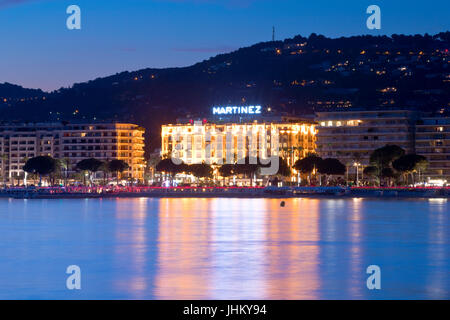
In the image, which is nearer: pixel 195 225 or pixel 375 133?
pixel 195 225

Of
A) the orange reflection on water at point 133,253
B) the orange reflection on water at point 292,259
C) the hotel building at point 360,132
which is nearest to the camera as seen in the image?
→ the orange reflection on water at point 292,259

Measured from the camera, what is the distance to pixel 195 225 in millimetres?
72562

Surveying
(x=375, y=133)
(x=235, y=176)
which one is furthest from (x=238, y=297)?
(x=235, y=176)

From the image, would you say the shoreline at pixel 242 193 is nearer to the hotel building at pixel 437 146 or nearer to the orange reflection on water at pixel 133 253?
the hotel building at pixel 437 146

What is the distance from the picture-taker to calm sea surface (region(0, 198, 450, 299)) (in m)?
35.3

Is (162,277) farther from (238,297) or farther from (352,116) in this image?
(352,116)

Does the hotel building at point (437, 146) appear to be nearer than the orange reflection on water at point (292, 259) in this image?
No

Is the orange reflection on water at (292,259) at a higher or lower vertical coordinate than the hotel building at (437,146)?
lower

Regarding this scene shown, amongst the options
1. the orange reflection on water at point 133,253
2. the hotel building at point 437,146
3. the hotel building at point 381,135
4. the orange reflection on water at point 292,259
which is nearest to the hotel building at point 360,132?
the hotel building at point 381,135

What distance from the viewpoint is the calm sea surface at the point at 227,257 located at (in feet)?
116

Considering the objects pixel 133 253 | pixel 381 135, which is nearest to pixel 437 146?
pixel 381 135

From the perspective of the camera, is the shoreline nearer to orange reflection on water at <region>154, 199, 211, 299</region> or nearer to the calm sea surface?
the calm sea surface

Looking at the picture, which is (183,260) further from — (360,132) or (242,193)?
(360,132)
